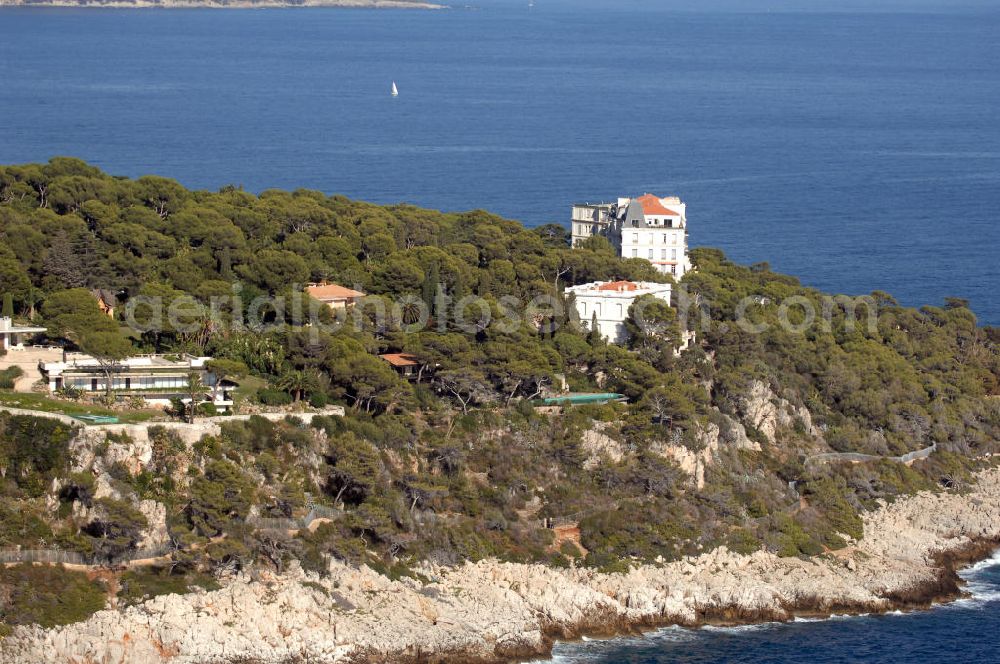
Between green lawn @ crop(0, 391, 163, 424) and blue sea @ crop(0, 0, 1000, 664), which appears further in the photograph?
blue sea @ crop(0, 0, 1000, 664)

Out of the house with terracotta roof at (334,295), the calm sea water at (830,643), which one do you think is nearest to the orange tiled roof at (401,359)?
the house with terracotta roof at (334,295)

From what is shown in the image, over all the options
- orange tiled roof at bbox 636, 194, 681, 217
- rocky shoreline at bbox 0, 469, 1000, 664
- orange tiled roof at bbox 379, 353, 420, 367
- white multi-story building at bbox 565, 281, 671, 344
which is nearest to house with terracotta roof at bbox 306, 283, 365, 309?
orange tiled roof at bbox 379, 353, 420, 367

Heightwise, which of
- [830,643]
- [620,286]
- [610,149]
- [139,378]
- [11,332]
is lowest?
[830,643]

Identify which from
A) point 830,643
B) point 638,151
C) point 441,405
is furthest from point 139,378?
point 638,151

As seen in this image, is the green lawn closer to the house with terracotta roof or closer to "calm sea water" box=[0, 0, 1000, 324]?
the house with terracotta roof

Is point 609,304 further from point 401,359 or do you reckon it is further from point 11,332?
point 11,332

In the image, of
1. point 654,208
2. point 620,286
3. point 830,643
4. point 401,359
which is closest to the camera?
point 830,643

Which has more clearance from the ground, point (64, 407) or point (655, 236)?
point (655, 236)
